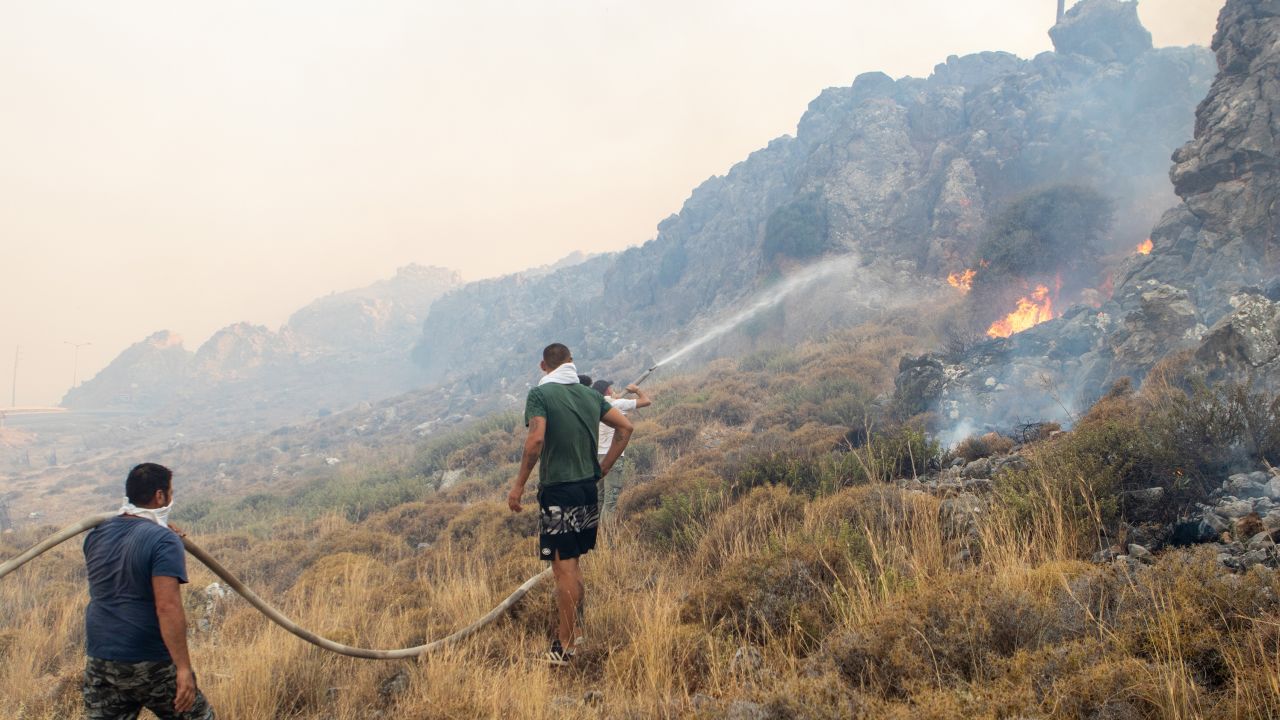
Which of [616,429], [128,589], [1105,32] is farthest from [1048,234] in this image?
[128,589]

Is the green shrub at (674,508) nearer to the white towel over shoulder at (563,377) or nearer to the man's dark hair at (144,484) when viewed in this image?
the white towel over shoulder at (563,377)

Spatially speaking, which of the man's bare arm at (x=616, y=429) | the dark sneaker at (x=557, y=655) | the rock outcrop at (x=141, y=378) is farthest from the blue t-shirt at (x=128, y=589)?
the rock outcrop at (x=141, y=378)

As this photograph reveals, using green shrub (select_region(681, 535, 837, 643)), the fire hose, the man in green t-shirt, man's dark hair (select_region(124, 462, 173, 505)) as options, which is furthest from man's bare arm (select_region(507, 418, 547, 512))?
man's dark hair (select_region(124, 462, 173, 505))

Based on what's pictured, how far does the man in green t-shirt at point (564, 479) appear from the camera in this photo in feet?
13.9

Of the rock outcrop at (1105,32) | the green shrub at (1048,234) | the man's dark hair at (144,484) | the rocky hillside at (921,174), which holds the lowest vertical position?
the man's dark hair at (144,484)

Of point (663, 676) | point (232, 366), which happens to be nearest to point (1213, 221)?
point (663, 676)

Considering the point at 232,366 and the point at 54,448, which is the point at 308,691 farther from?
the point at 232,366

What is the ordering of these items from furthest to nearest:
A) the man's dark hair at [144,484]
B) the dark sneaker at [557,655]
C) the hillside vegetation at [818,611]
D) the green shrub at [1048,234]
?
the green shrub at [1048,234] → the dark sneaker at [557,655] → the man's dark hair at [144,484] → the hillside vegetation at [818,611]

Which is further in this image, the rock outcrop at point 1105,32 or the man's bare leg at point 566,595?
the rock outcrop at point 1105,32

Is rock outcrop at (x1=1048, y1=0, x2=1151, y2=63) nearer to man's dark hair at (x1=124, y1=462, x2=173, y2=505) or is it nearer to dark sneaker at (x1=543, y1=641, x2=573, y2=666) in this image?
dark sneaker at (x1=543, y1=641, x2=573, y2=666)

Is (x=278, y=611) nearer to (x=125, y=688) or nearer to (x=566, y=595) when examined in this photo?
(x=125, y=688)

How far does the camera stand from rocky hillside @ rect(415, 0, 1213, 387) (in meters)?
32.9

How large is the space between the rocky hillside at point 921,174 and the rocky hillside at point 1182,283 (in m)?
10.9

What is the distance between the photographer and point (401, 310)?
5182 inches
